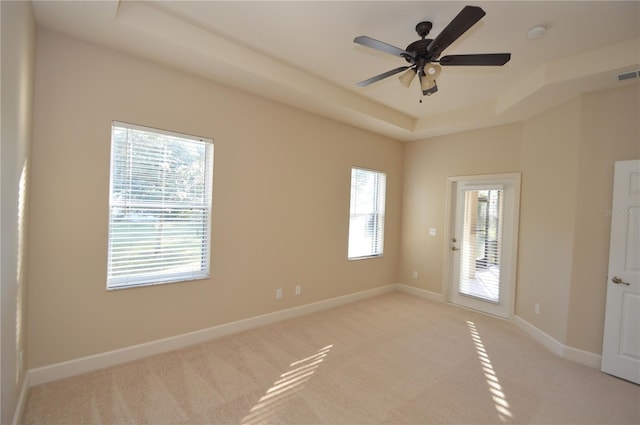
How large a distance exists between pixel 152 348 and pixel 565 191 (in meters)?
4.69

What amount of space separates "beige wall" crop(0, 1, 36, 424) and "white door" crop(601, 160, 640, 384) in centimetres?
468

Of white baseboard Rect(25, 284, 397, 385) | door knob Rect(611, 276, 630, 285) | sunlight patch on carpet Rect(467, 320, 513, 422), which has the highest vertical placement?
door knob Rect(611, 276, 630, 285)

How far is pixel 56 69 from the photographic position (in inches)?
94.7

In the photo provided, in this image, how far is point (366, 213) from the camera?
5117 millimetres

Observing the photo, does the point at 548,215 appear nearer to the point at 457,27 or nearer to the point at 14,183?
the point at 457,27

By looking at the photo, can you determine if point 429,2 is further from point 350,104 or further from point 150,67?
point 150,67

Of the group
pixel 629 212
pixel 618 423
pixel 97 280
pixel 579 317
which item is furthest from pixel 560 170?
pixel 97 280

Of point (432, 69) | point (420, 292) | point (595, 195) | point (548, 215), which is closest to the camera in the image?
point (432, 69)

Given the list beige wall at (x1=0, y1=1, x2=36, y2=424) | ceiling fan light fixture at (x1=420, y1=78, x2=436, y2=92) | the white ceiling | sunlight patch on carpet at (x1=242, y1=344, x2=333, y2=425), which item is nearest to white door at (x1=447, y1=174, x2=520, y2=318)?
the white ceiling

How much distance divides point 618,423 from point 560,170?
2.47 meters

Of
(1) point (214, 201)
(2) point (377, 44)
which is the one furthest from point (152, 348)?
(2) point (377, 44)

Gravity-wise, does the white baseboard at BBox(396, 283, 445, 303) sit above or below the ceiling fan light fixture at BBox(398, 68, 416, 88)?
below

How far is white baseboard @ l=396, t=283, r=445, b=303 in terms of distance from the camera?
5.04m

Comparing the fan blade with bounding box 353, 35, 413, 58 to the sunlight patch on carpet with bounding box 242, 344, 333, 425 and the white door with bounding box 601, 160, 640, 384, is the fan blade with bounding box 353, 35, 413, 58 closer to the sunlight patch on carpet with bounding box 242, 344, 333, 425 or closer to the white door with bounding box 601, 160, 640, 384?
the white door with bounding box 601, 160, 640, 384
